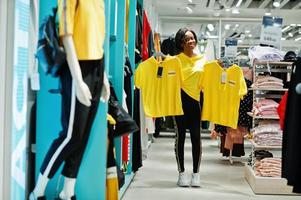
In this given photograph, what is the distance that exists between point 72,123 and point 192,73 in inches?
101

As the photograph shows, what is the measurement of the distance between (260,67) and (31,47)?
331 cm

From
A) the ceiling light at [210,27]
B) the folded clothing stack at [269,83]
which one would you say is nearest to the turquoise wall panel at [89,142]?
the folded clothing stack at [269,83]

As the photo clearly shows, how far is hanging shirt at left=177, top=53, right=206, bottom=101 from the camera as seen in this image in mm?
5051

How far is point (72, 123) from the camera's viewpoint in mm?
2740

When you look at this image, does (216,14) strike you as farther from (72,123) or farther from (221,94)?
(72,123)

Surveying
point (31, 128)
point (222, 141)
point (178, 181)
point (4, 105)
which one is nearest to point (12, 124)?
point (4, 105)

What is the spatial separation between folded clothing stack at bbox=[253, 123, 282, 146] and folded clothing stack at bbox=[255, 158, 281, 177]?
189 millimetres

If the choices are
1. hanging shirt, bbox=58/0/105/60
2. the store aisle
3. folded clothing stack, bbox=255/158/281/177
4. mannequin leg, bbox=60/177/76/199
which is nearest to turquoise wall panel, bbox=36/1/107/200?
mannequin leg, bbox=60/177/76/199

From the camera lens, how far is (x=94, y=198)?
10.5 feet

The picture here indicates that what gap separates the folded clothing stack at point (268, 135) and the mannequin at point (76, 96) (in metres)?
2.77

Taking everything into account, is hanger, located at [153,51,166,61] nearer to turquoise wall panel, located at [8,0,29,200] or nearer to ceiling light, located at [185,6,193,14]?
turquoise wall panel, located at [8,0,29,200]

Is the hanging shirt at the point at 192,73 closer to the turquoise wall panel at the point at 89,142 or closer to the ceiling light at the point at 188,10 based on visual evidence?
the turquoise wall panel at the point at 89,142

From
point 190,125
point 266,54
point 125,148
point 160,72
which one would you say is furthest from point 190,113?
point 266,54

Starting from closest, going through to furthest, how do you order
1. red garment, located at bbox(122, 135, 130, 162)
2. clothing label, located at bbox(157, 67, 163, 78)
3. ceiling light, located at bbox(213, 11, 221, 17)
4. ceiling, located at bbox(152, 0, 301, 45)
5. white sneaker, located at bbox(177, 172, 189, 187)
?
red garment, located at bbox(122, 135, 130, 162) → white sneaker, located at bbox(177, 172, 189, 187) → clothing label, located at bbox(157, 67, 163, 78) → ceiling, located at bbox(152, 0, 301, 45) → ceiling light, located at bbox(213, 11, 221, 17)
